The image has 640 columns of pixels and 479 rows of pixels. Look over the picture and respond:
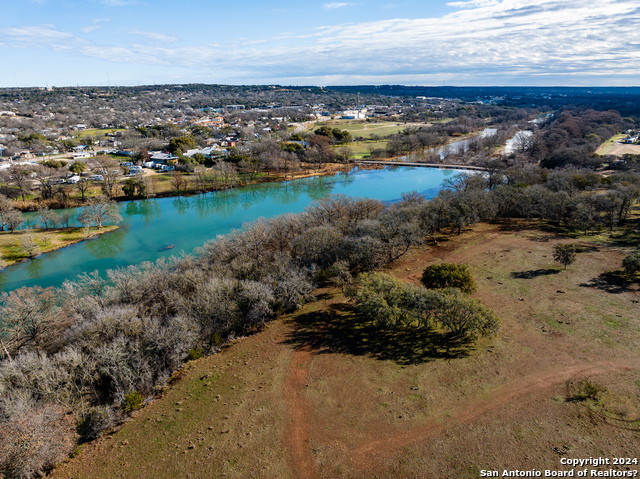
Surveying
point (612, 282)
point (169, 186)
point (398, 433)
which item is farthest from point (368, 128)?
point (398, 433)

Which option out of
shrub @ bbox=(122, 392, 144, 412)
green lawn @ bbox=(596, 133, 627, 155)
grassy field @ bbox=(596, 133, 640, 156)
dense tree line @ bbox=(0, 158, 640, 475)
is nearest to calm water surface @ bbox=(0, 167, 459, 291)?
dense tree line @ bbox=(0, 158, 640, 475)

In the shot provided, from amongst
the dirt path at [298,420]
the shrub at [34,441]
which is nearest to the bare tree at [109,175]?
the shrub at [34,441]

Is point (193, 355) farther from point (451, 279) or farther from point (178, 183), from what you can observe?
point (178, 183)

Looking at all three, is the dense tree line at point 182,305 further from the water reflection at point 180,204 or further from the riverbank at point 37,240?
the water reflection at point 180,204

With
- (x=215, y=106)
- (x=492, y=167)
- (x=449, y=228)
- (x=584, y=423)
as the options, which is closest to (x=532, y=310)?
(x=584, y=423)

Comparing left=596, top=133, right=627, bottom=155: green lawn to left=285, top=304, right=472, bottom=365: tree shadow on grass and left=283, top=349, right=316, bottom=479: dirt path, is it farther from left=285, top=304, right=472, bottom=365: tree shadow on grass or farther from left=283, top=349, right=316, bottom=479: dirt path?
left=283, top=349, right=316, bottom=479: dirt path

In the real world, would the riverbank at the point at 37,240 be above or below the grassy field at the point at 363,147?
below
